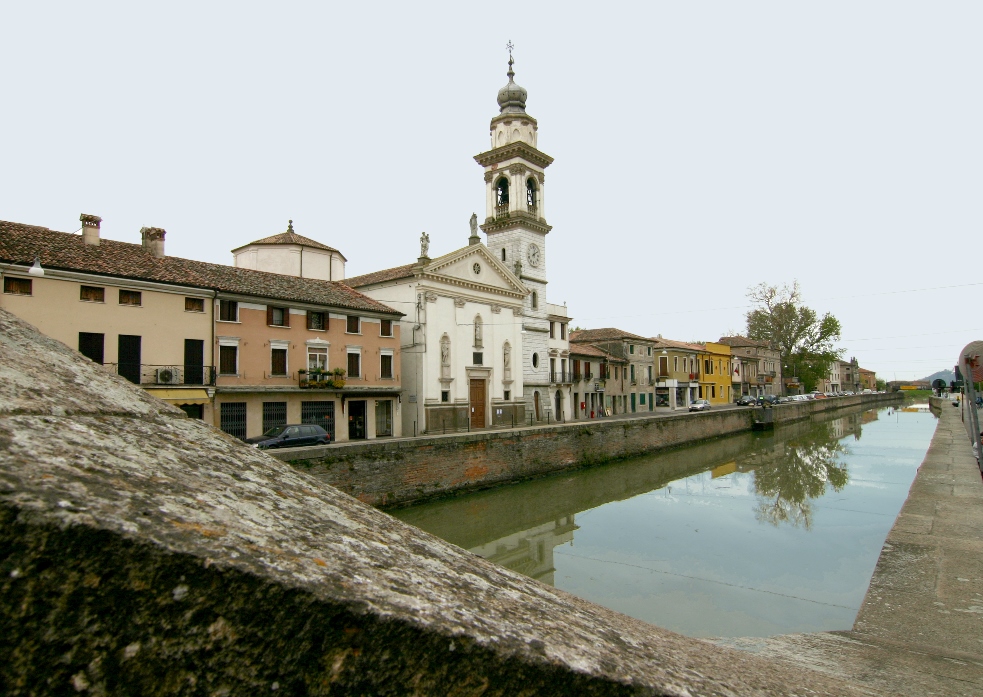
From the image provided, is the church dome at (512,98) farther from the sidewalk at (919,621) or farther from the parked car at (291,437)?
the sidewalk at (919,621)

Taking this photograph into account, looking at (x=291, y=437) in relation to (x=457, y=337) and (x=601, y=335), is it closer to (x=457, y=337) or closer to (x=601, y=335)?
(x=457, y=337)

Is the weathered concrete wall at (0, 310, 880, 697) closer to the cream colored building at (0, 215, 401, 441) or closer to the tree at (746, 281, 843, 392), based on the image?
the cream colored building at (0, 215, 401, 441)

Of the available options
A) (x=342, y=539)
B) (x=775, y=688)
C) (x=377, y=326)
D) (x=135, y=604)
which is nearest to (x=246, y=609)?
(x=135, y=604)

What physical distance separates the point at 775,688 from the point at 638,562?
11.3 metres

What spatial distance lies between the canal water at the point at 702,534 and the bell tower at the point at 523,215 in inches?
537

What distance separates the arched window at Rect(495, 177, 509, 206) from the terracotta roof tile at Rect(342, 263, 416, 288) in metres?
11.7

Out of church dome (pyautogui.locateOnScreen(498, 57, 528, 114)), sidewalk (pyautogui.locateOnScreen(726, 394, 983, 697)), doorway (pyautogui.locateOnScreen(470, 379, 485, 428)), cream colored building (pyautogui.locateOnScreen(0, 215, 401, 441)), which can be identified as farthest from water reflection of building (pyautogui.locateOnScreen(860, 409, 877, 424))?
sidewalk (pyautogui.locateOnScreen(726, 394, 983, 697))

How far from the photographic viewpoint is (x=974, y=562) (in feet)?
25.9

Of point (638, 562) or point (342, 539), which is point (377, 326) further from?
point (342, 539)

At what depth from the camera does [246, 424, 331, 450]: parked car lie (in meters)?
18.7

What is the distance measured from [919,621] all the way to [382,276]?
3016 centimetres

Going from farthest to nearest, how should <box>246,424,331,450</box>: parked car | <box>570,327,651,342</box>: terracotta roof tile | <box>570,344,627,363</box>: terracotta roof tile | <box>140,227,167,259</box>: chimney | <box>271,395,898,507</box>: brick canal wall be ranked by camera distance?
<box>570,327,651,342</box>: terracotta roof tile
<box>570,344,627,363</box>: terracotta roof tile
<box>140,227,167,259</box>: chimney
<box>246,424,331,450</box>: parked car
<box>271,395,898,507</box>: brick canal wall

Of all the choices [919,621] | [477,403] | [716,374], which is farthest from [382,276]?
[716,374]

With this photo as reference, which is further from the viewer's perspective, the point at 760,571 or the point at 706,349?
the point at 706,349
